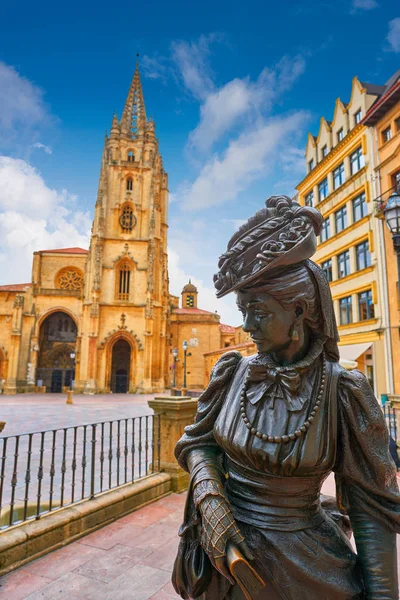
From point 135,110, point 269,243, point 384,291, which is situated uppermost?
point 135,110

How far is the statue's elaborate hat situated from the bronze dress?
371mm

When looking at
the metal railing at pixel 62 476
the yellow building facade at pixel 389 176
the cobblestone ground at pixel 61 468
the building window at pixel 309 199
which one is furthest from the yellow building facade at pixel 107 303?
the metal railing at pixel 62 476

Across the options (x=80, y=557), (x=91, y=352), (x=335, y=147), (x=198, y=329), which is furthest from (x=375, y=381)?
(x=198, y=329)

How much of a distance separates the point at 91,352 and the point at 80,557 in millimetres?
33131

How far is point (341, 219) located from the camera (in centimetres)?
2078

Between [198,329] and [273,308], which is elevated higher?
[198,329]

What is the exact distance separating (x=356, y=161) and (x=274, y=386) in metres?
21.6

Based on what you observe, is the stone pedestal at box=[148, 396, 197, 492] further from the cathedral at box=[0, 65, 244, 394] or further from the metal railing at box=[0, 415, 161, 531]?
the cathedral at box=[0, 65, 244, 394]

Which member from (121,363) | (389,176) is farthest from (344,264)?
(121,363)

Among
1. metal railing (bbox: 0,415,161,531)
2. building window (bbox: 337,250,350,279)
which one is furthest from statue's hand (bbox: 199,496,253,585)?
building window (bbox: 337,250,350,279)

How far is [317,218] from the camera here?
1429 millimetres

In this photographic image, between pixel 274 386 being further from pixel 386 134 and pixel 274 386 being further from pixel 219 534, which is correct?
pixel 386 134

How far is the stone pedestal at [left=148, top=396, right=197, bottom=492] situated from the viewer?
538cm

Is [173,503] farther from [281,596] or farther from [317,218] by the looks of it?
[317,218]
